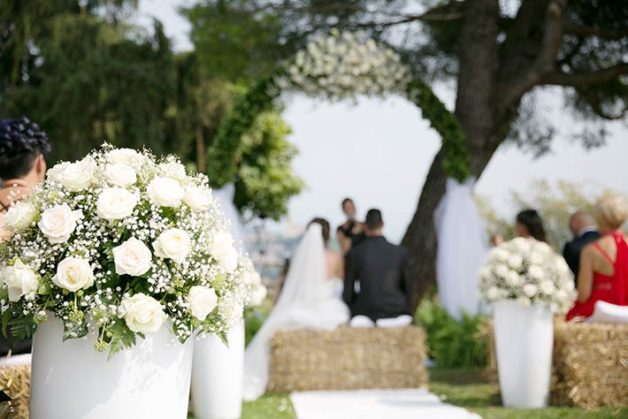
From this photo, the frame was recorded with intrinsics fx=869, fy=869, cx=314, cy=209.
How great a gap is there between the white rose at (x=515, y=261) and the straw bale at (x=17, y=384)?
422 cm

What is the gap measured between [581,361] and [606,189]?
21696 mm

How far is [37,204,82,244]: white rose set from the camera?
3.08 metres

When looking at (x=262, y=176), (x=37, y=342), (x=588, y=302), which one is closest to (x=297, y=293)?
(x=588, y=302)

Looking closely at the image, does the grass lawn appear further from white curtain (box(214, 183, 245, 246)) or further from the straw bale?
white curtain (box(214, 183, 245, 246))

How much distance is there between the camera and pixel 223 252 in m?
3.29

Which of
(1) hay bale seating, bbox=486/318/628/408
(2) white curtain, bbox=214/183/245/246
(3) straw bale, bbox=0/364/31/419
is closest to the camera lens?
(3) straw bale, bbox=0/364/31/419

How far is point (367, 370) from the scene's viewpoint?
8742mm

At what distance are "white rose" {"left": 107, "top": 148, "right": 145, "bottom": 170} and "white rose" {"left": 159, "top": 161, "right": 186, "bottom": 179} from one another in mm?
88

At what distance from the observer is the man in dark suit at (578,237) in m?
8.92

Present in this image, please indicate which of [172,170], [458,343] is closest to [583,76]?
[458,343]

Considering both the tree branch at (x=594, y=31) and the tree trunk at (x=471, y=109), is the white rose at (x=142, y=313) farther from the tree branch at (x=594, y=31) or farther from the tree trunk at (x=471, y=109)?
the tree branch at (x=594, y=31)

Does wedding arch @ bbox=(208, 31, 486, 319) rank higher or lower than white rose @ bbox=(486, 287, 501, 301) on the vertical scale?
higher

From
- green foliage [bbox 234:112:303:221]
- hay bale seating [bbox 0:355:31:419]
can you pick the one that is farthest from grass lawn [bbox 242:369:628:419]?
green foliage [bbox 234:112:303:221]

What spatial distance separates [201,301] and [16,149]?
1.83 meters
